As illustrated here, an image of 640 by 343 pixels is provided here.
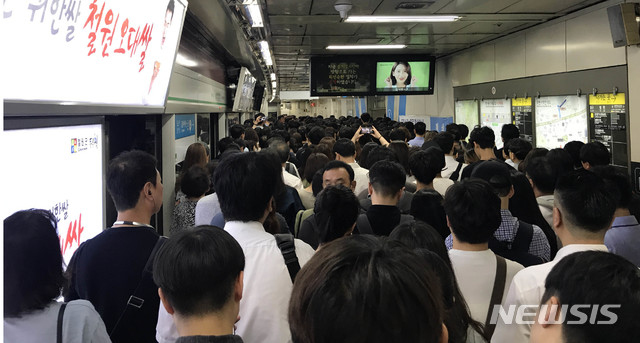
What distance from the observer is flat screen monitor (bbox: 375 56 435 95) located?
11359 mm

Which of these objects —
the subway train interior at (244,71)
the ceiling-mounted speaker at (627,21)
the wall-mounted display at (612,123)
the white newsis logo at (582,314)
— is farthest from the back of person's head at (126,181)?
the wall-mounted display at (612,123)

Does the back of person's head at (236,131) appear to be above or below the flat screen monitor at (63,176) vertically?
above

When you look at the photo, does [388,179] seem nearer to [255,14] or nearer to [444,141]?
[444,141]

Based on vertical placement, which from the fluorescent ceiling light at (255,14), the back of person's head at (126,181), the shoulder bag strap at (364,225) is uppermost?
the fluorescent ceiling light at (255,14)

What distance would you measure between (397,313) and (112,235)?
1525 millimetres

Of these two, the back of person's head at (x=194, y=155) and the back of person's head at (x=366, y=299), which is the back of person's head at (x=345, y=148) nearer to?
the back of person's head at (x=194, y=155)

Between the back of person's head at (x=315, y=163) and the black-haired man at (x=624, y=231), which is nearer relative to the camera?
the black-haired man at (x=624, y=231)

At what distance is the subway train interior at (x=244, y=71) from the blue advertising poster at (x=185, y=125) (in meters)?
0.04

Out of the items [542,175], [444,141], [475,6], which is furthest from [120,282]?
[475,6]

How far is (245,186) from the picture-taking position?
2041 mm

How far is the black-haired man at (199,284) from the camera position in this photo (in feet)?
4.52

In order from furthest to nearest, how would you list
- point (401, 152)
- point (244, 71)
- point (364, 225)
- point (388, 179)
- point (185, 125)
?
point (244, 71) < point (185, 125) < point (401, 152) < point (388, 179) < point (364, 225)

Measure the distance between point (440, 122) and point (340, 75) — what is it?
304 centimetres

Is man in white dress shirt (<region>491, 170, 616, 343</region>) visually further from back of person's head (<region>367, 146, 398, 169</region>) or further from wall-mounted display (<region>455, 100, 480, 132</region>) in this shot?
wall-mounted display (<region>455, 100, 480, 132</region>)
